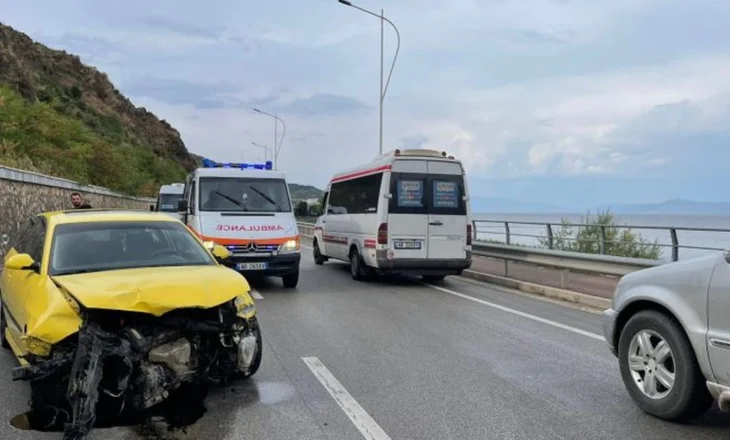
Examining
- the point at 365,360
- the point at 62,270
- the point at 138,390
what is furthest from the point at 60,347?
the point at 365,360

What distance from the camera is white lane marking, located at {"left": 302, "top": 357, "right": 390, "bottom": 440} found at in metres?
4.53

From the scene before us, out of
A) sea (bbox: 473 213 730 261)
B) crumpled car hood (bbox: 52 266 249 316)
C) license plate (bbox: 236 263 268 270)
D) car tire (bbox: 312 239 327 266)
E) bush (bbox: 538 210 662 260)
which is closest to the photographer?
crumpled car hood (bbox: 52 266 249 316)

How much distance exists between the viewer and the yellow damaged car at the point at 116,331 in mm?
4500

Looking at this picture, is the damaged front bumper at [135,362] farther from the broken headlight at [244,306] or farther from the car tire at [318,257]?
the car tire at [318,257]

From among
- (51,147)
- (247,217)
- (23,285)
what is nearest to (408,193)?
(247,217)

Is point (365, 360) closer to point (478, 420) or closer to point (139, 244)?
point (478, 420)

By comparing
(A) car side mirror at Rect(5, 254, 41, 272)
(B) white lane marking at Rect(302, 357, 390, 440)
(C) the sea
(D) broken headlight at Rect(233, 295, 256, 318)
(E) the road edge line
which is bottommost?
(B) white lane marking at Rect(302, 357, 390, 440)

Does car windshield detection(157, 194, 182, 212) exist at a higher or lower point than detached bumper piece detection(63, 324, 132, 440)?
higher

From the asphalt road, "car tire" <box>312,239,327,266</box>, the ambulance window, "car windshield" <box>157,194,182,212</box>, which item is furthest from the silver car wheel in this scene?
"car windshield" <box>157,194,182,212</box>

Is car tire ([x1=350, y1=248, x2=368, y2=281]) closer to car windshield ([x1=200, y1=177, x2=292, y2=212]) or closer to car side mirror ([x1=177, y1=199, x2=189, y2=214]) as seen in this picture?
car windshield ([x1=200, y1=177, x2=292, y2=212])

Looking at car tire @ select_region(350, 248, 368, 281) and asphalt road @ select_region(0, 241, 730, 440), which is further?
car tire @ select_region(350, 248, 368, 281)

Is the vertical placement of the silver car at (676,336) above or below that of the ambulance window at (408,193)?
below

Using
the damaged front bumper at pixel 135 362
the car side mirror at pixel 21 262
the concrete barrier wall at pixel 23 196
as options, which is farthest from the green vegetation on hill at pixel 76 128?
the damaged front bumper at pixel 135 362

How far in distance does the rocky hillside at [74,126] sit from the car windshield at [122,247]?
16066mm
